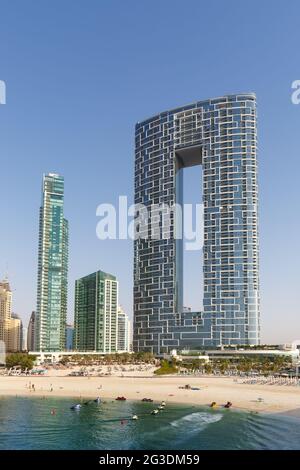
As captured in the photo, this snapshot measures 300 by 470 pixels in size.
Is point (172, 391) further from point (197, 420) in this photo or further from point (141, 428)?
point (141, 428)

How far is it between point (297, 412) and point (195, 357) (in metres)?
112

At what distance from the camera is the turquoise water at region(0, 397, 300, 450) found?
62094mm

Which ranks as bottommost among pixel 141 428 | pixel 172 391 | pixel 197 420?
pixel 172 391

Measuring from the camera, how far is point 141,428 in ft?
236

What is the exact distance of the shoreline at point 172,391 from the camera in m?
94.6

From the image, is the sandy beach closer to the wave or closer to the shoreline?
the shoreline

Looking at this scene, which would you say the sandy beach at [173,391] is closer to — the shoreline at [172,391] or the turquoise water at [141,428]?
the shoreline at [172,391]

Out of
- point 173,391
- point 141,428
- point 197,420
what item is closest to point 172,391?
point 173,391

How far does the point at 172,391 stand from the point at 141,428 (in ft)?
141

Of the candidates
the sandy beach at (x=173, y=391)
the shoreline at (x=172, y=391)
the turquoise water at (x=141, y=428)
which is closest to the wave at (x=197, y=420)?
the turquoise water at (x=141, y=428)
